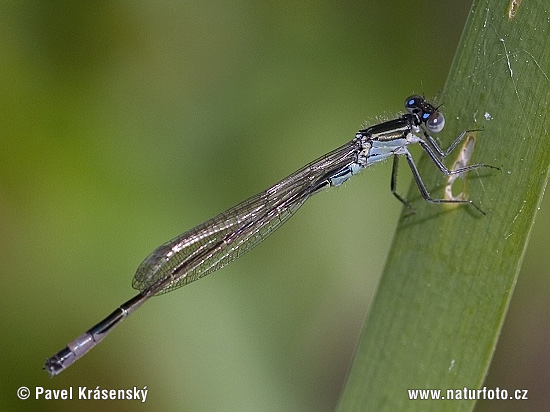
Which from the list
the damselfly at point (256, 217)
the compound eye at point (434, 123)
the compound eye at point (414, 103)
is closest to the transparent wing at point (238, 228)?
the damselfly at point (256, 217)

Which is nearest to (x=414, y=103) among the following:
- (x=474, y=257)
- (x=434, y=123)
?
(x=434, y=123)

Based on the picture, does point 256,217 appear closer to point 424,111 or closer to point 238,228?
point 238,228

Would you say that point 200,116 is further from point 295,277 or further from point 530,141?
point 530,141

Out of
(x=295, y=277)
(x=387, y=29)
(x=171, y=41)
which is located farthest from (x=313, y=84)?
(x=295, y=277)

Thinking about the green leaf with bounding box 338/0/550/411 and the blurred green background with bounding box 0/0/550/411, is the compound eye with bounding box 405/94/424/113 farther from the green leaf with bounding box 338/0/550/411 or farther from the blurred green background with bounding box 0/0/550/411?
the green leaf with bounding box 338/0/550/411

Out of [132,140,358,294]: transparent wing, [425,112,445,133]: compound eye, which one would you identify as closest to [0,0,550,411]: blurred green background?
[132,140,358,294]: transparent wing

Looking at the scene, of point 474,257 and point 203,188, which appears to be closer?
point 474,257
